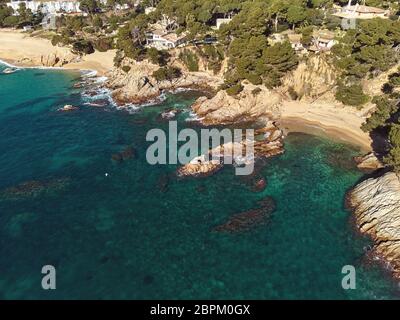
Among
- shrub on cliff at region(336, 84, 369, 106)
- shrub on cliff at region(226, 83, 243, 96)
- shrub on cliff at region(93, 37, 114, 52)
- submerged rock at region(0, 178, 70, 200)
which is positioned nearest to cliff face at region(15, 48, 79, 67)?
shrub on cliff at region(93, 37, 114, 52)

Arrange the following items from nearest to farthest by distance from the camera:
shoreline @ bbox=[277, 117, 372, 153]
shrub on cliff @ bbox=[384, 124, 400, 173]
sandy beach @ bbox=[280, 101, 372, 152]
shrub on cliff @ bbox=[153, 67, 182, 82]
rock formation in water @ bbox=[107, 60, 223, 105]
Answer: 1. shrub on cliff @ bbox=[384, 124, 400, 173]
2. shoreline @ bbox=[277, 117, 372, 153]
3. sandy beach @ bbox=[280, 101, 372, 152]
4. rock formation in water @ bbox=[107, 60, 223, 105]
5. shrub on cliff @ bbox=[153, 67, 182, 82]

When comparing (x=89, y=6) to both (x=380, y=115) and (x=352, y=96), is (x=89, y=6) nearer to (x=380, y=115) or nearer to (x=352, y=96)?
(x=352, y=96)

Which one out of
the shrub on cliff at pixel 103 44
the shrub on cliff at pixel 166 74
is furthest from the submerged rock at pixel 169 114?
the shrub on cliff at pixel 103 44

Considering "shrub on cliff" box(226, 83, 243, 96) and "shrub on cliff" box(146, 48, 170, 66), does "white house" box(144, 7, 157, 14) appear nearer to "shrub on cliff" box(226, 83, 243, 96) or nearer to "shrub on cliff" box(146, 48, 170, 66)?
"shrub on cliff" box(146, 48, 170, 66)

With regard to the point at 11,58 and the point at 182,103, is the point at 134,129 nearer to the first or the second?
the point at 182,103

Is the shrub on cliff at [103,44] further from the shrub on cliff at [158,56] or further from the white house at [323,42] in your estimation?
the white house at [323,42]

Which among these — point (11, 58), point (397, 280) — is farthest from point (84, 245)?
point (11, 58)
